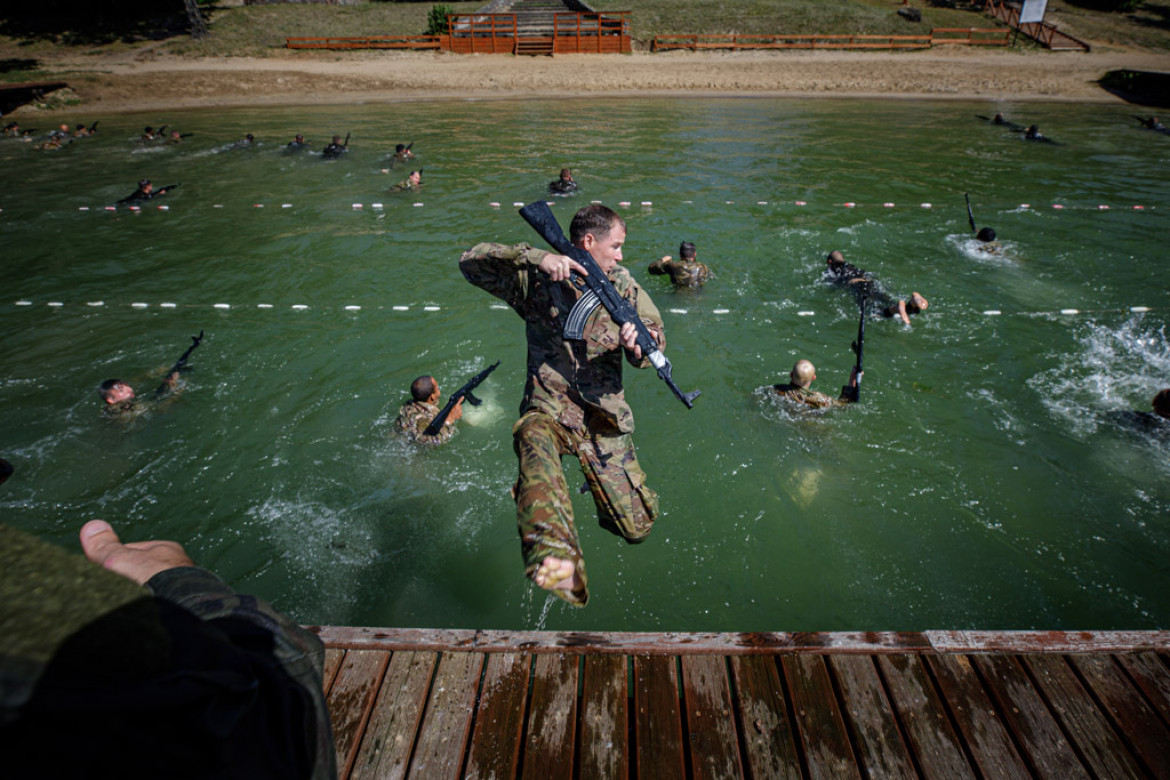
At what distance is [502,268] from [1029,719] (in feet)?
17.0

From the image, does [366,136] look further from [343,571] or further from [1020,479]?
[1020,479]

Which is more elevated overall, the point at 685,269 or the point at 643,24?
the point at 643,24

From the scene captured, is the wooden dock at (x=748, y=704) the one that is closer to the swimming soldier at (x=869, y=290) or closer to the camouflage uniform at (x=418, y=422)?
the camouflage uniform at (x=418, y=422)

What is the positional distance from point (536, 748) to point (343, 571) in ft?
14.0

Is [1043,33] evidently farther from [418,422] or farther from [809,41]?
[418,422]

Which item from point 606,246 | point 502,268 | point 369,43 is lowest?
point 502,268

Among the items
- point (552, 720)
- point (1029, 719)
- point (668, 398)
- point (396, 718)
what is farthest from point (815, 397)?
point (396, 718)

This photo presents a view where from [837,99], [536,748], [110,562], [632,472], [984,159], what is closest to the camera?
[110,562]

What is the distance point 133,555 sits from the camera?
243 cm

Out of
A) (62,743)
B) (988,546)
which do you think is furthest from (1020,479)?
(62,743)

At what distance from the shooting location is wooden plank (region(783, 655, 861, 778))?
3488 millimetres

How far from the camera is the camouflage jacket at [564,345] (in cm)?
466

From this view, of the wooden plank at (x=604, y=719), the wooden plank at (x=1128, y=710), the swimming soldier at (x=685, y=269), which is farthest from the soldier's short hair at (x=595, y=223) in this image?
the swimming soldier at (x=685, y=269)

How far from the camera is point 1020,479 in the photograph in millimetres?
7809
